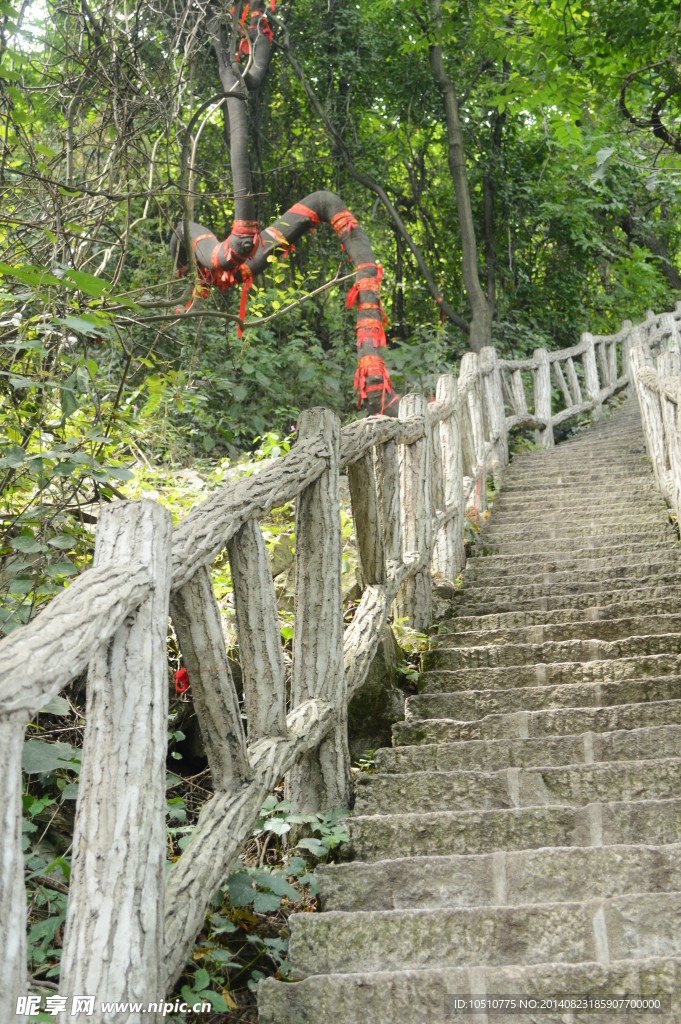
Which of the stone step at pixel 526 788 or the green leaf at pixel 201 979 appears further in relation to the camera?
the stone step at pixel 526 788

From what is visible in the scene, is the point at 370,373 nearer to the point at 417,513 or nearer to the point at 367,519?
the point at 417,513

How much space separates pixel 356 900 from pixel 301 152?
35.8 ft

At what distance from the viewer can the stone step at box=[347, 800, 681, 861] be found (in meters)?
2.72

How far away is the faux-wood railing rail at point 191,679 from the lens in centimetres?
162

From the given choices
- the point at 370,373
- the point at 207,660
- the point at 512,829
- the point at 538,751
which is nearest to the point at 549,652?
the point at 538,751

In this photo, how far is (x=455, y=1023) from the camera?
6.67ft

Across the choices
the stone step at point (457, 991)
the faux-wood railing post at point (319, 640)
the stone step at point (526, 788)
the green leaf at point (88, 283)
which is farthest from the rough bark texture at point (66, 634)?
the stone step at point (526, 788)

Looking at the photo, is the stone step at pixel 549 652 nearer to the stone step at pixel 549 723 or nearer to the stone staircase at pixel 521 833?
the stone staircase at pixel 521 833

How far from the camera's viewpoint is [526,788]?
3033 millimetres

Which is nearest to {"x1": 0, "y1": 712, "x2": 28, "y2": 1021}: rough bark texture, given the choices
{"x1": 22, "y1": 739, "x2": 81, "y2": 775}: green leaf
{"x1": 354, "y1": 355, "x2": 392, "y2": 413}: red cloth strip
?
{"x1": 22, "y1": 739, "x2": 81, "y2": 775}: green leaf

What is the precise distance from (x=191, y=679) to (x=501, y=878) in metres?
0.99

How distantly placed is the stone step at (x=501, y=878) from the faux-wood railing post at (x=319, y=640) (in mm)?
533

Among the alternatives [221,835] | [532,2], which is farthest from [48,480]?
[532,2]

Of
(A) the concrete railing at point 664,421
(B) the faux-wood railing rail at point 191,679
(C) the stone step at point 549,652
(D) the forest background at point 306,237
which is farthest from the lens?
(A) the concrete railing at point 664,421
